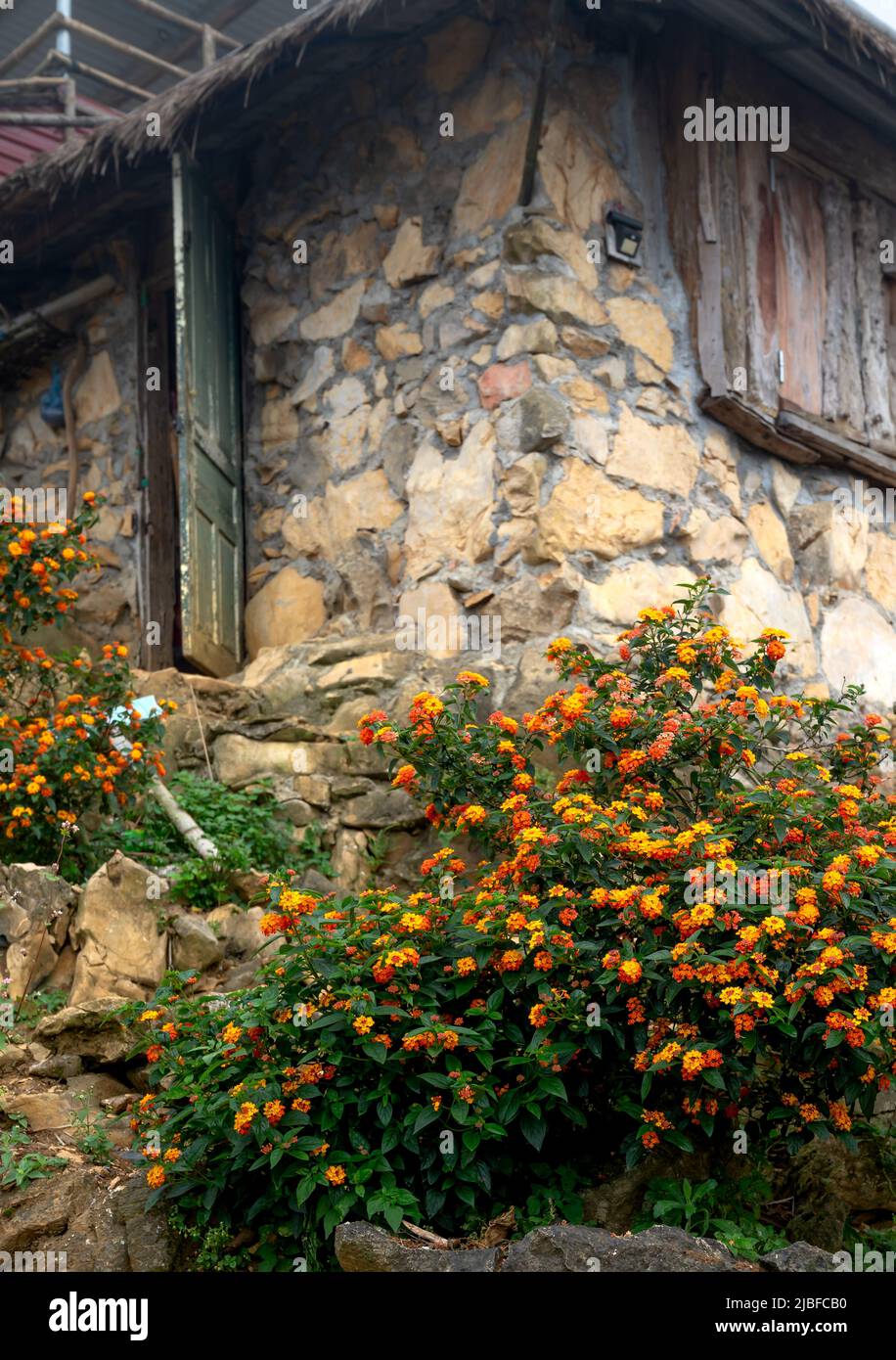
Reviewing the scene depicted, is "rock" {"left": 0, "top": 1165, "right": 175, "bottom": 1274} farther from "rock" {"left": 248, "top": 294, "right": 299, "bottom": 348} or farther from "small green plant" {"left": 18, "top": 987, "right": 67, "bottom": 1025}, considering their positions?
"rock" {"left": 248, "top": 294, "right": 299, "bottom": 348}

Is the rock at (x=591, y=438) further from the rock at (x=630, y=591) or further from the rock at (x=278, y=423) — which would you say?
the rock at (x=278, y=423)

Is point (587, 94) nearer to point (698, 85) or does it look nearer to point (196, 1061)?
point (698, 85)

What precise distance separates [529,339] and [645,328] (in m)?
0.61

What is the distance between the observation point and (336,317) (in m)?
7.23

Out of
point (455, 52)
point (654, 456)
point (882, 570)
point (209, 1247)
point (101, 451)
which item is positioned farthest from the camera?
point (101, 451)

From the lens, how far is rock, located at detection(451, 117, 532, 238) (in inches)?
261

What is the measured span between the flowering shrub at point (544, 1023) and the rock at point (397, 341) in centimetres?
285

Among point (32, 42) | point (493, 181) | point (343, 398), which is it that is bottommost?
point (343, 398)

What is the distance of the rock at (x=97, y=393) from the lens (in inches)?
327

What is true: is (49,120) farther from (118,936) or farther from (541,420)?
(118,936)

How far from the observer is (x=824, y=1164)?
14.2 feet

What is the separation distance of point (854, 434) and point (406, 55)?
2.61 metres

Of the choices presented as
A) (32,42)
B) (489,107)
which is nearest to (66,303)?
(32,42)

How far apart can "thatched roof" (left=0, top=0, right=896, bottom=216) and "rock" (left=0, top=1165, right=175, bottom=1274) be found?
14.6 feet
